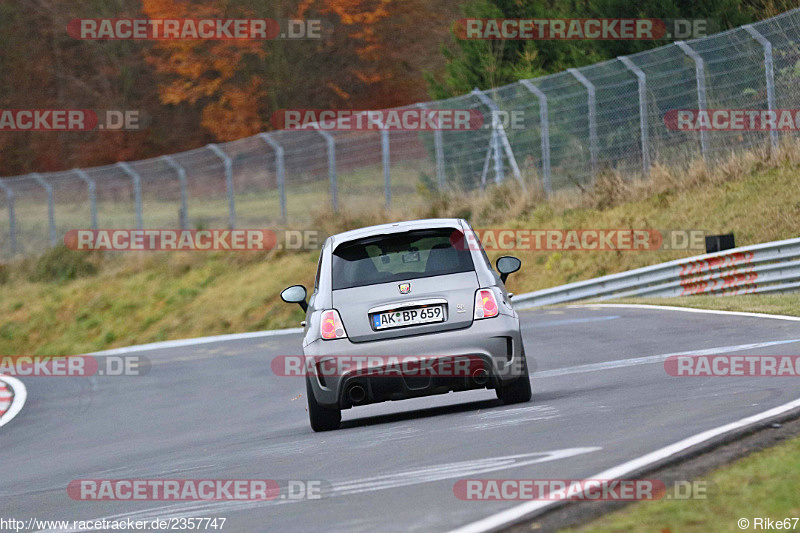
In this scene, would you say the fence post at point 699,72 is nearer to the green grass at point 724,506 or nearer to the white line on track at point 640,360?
the white line on track at point 640,360

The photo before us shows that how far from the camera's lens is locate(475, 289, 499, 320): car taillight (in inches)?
406

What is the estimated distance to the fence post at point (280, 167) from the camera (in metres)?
34.4

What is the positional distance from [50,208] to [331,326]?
31.5m

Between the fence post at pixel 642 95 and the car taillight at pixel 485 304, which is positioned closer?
the car taillight at pixel 485 304

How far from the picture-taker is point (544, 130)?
95.3 feet

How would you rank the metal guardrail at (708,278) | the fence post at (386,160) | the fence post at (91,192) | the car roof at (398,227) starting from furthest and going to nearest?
1. the fence post at (91,192)
2. the fence post at (386,160)
3. the metal guardrail at (708,278)
4. the car roof at (398,227)

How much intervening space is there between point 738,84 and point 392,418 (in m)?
15.4

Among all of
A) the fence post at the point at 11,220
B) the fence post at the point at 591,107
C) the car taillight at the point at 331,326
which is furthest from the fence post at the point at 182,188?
the car taillight at the point at 331,326

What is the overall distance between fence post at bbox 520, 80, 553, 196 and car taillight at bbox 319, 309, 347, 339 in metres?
19.0

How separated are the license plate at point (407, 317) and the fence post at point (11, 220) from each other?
104ft

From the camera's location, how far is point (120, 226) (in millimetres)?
40312

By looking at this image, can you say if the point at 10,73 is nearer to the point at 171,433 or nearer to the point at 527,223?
the point at 527,223

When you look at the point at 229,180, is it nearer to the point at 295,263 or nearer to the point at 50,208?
the point at 295,263

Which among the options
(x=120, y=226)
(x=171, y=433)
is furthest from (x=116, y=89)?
(x=171, y=433)
